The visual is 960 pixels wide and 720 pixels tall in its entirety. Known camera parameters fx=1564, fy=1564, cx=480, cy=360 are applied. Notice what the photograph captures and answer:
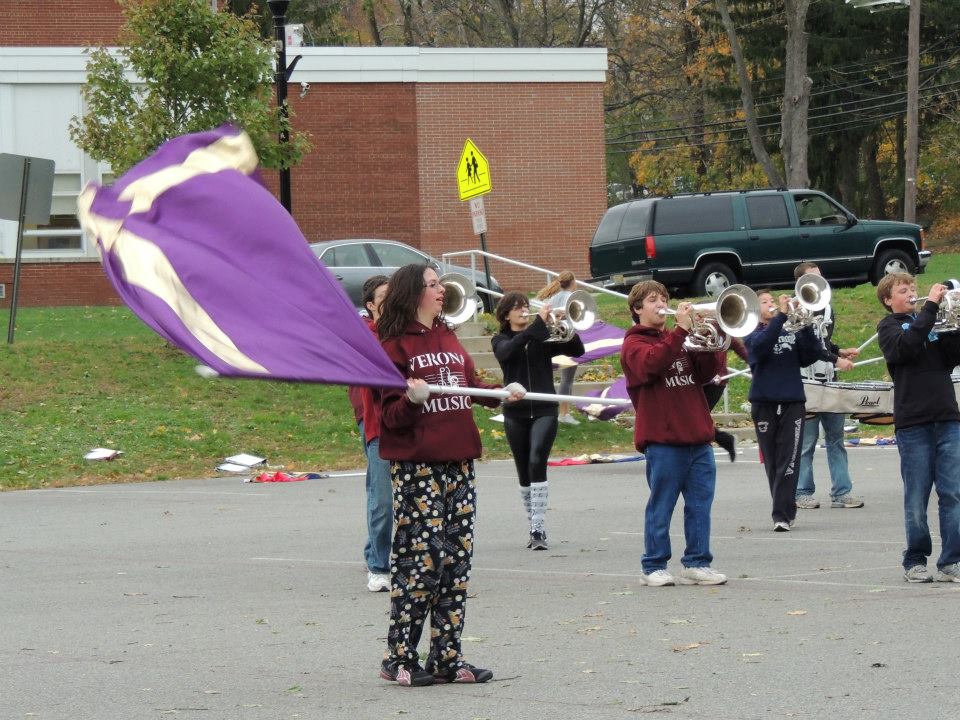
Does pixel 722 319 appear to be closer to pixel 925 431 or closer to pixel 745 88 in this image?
pixel 925 431

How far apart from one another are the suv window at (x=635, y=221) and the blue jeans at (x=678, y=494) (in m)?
18.4

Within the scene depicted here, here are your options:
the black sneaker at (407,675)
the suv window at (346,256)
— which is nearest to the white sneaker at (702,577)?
the black sneaker at (407,675)

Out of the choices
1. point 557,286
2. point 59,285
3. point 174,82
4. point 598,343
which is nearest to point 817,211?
point 598,343

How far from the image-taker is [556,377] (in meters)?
21.4

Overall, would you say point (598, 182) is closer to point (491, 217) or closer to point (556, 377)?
point (491, 217)

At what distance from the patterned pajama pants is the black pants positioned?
527cm

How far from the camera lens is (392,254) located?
2703cm

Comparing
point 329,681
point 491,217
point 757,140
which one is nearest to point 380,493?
point 329,681

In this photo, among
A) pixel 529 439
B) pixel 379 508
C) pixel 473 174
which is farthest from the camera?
pixel 473 174

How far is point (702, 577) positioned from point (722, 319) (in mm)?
1633

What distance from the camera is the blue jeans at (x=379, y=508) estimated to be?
9656mm

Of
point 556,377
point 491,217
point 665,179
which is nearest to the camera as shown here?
point 556,377

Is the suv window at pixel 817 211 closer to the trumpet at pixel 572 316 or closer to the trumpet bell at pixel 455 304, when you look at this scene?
the trumpet at pixel 572 316

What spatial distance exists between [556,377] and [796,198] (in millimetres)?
8904
